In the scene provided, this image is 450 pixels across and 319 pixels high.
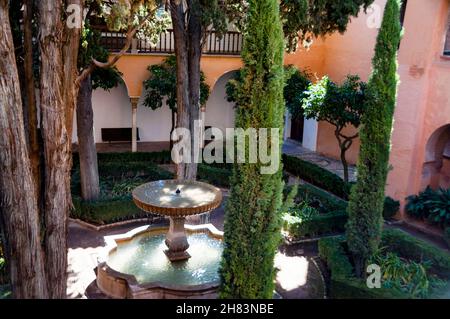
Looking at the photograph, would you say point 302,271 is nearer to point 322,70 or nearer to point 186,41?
point 186,41

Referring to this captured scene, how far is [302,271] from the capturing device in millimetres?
8547

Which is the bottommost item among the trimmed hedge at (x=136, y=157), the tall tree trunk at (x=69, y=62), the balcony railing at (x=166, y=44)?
the trimmed hedge at (x=136, y=157)

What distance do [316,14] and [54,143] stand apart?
6.08 meters

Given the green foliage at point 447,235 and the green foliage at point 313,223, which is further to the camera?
the green foliage at point 313,223

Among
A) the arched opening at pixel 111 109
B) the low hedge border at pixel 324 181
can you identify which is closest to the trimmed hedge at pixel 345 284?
the low hedge border at pixel 324 181

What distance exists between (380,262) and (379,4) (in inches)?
331

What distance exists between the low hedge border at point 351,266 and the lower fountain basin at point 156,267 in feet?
6.28

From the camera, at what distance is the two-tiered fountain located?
7280mm

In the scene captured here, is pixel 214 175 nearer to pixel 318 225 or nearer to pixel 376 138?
pixel 318 225

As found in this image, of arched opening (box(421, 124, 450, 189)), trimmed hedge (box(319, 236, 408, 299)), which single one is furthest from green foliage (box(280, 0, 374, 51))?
trimmed hedge (box(319, 236, 408, 299))

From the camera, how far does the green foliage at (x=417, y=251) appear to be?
27.6 ft

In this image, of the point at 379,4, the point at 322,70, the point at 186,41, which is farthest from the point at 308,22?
the point at 322,70

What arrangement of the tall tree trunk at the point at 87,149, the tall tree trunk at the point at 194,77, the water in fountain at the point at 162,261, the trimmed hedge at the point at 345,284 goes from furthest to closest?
1. the tall tree trunk at the point at 87,149
2. the tall tree trunk at the point at 194,77
3. the water in fountain at the point at 162,261
4. the trimmed hedge at the point at 345,284

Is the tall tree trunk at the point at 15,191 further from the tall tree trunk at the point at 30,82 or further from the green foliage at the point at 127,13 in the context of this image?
the green foliage at the point at 127,13
